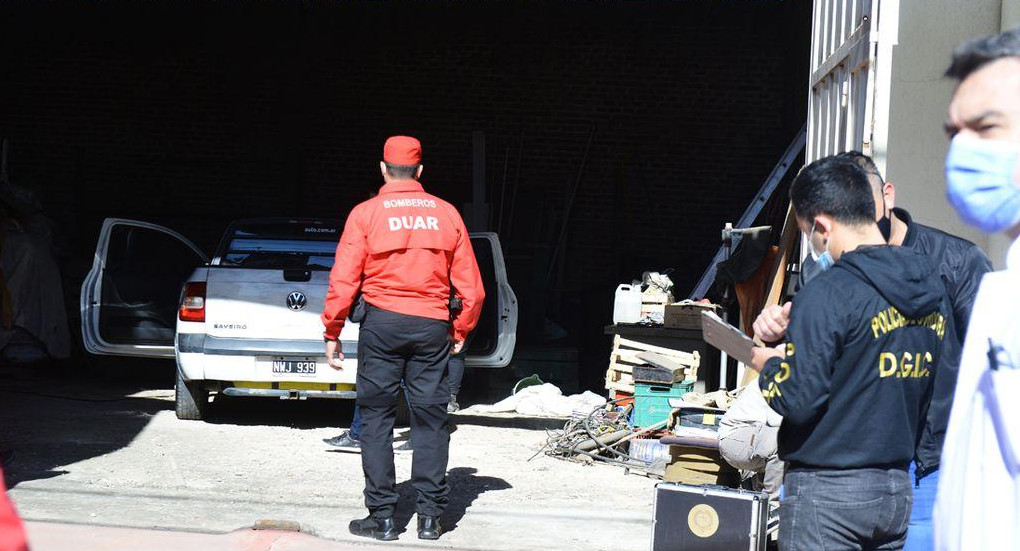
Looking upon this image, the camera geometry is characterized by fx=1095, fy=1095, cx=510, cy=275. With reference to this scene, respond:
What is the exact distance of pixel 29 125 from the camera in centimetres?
1513

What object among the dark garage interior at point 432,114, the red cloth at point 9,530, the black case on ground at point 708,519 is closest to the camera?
the red cloth at point 9,530

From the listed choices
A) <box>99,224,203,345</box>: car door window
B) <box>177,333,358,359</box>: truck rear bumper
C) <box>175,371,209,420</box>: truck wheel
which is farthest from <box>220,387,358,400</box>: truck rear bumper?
<box>99,224,203,345</box>: car door window

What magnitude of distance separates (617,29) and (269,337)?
25.8ft

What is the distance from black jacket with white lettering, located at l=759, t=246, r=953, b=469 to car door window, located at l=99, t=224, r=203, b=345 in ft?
24.8

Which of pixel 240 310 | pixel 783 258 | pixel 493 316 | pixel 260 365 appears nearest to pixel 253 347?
pixel 260 365

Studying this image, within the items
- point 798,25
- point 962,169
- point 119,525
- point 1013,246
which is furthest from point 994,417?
point 798,25

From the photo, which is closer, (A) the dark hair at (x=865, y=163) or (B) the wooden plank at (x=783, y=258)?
(A) the dark hair at (x=865, y=163)

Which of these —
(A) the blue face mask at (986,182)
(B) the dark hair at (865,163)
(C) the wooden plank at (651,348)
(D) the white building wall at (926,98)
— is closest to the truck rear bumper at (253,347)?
(C) the wooden plank at (651,348)

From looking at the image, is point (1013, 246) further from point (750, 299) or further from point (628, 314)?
point (628, 314)

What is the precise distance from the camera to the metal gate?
209 inches

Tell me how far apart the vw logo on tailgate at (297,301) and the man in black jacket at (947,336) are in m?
5.58

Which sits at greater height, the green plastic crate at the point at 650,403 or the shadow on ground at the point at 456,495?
the green plastic crate at the point at 650,403

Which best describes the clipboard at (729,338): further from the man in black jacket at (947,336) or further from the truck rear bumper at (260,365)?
the truck rear bumper at (260,365)

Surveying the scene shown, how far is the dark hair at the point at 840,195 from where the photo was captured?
116 inches
